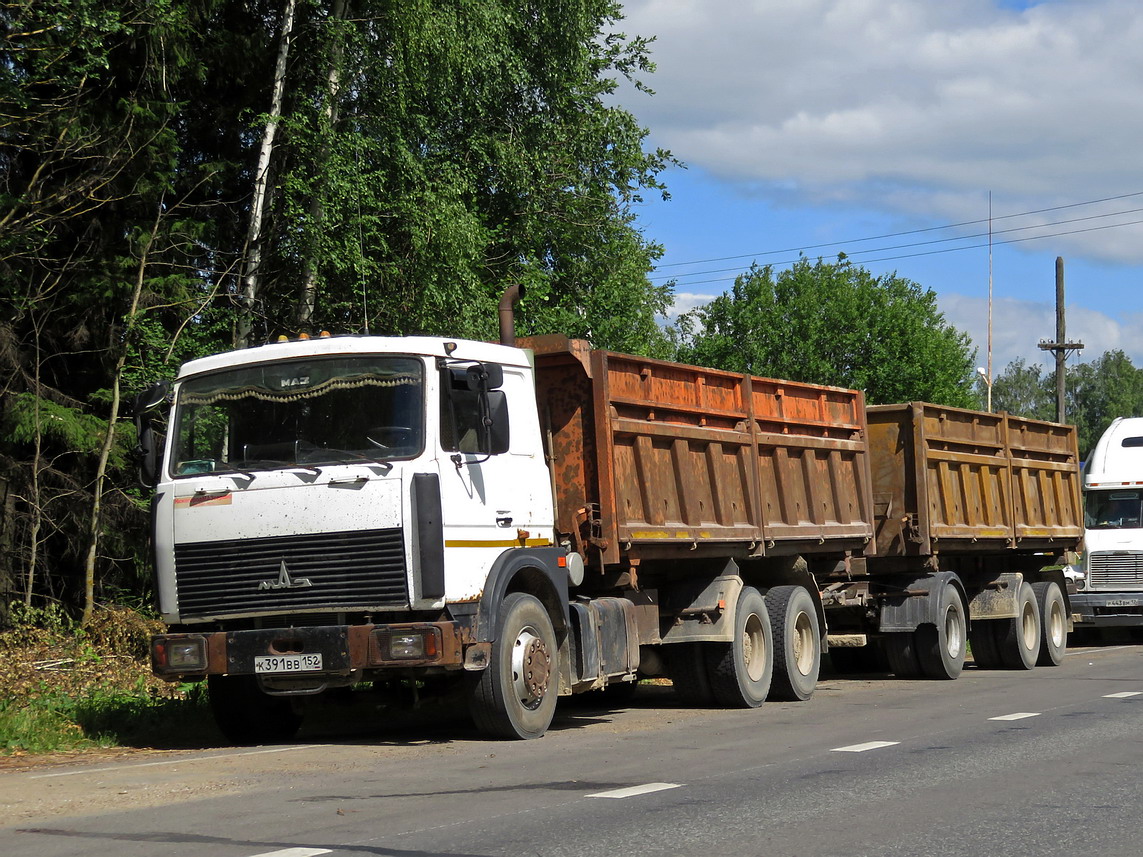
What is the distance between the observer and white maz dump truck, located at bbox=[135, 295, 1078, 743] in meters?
10.1

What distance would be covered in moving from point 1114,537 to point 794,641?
11473mm

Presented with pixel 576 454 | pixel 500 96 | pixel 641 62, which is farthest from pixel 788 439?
pixel 641 62

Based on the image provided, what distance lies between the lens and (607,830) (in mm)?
6777

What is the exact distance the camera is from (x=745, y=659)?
13.9 m

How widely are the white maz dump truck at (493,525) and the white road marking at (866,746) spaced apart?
2295 mm

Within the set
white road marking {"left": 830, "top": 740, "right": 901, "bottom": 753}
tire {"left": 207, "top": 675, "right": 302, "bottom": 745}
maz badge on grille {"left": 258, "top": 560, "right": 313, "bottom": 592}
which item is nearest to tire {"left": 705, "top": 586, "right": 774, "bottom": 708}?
white road marking {"left": 830, "top": 740, "right": 901, "bottom": 753}

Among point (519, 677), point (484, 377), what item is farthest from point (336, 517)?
point (519, 677)

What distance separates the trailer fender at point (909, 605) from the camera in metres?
17.1

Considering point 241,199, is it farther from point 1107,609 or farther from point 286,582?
point 1107,609

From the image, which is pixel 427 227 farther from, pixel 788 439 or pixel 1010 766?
pixel 1010 766

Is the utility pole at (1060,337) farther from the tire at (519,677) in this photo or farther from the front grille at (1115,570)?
the tire at (519,677)

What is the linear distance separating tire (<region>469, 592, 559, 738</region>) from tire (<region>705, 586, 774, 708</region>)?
2.76 m

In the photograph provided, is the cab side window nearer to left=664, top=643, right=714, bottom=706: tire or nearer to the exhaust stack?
the exhaust stack

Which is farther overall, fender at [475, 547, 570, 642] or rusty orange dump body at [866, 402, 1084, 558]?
rusty orange dump body at [866, 402, 1084, 558]
